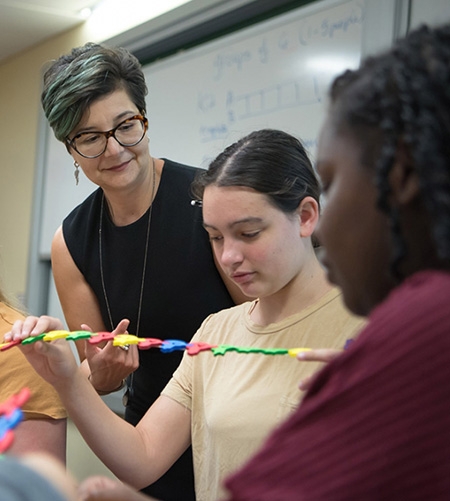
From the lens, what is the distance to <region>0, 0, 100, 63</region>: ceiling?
281 cm

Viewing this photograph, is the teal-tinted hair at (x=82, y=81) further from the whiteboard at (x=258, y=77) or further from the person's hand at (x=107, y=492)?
the person's hand at (x=107, y=492)

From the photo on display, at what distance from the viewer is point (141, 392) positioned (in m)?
1.60

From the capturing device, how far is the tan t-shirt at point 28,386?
135cm

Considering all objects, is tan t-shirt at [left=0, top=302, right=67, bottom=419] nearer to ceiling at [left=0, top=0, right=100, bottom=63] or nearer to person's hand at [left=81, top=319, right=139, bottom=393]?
person's hand at [left=81, top=319, right=139, bottom=393]

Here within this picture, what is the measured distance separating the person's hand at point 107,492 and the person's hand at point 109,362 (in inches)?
24.8

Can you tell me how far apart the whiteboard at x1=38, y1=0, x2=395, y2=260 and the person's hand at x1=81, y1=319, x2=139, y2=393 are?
857mm

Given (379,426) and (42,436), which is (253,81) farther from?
(379,426)

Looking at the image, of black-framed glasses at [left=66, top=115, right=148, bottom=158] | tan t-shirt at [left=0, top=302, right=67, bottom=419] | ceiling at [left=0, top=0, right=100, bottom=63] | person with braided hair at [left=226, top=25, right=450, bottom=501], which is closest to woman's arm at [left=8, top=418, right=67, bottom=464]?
tan t-shirt at [left=0, top=302, right=67, bottom=419]

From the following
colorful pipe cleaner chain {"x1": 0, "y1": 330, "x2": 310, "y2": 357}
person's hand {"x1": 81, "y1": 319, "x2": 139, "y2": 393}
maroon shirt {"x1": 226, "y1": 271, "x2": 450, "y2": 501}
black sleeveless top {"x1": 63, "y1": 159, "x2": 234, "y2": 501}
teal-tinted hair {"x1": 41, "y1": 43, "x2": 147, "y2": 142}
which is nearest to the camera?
maroon shirt {"x1": 226, "y1": 271, "x2": 450, "y2": 501}

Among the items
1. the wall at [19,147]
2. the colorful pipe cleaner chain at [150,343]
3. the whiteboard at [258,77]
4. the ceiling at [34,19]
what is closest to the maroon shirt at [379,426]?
the colorful pipe cleaner chain at [150,343]

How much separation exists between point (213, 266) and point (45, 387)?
1.48ft

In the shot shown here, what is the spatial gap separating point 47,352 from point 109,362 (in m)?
0.20

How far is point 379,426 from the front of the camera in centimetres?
42

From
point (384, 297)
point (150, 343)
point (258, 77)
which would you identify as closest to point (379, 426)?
point (384, 297)
